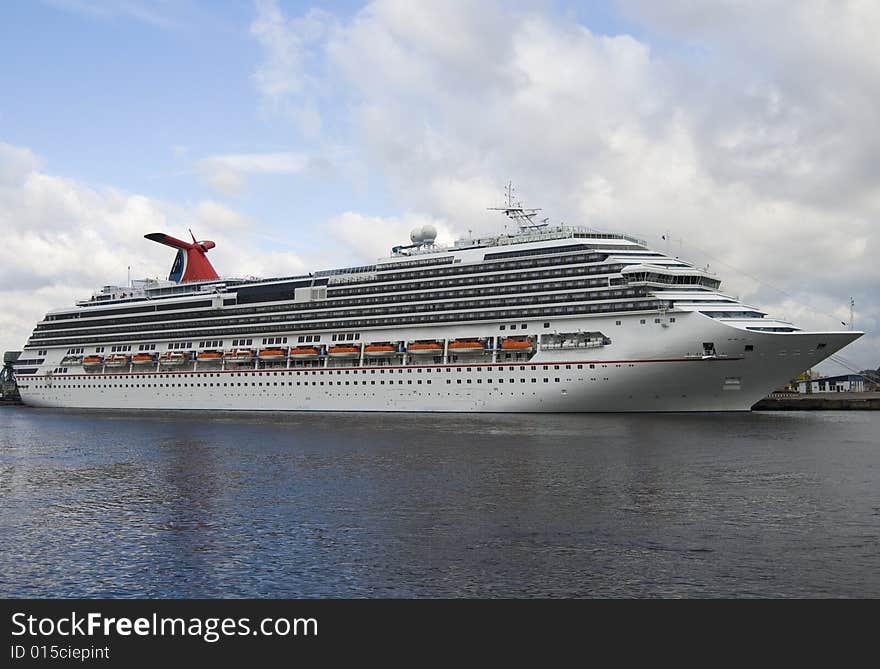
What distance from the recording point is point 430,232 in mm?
80625

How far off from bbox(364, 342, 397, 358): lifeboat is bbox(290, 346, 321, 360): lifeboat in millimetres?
6336

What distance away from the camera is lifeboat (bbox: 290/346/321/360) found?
78375mm

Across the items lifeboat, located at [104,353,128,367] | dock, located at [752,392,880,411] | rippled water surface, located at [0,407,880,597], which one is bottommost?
rippled water surface, located at [0,407,880,597]

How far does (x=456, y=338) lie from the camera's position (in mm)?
70312

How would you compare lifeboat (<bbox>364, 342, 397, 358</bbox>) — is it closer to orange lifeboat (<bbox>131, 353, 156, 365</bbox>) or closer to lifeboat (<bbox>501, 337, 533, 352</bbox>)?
lifeboat (<bbox>501, 337, 533, 352</bbox>)

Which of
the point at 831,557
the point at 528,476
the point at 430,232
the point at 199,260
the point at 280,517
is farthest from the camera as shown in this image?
the point at 199,260

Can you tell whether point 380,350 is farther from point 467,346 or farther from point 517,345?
point 517,345

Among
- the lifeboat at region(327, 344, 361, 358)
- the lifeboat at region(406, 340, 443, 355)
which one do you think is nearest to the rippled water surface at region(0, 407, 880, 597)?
the lifeboat at region(406, 340, 443, 355)

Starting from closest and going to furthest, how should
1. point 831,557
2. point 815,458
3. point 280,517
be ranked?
1. point 831,557
2. point 280,517
3. point 815,458

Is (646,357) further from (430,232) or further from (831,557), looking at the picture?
(831,557)

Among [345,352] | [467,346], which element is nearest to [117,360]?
[345,352]
